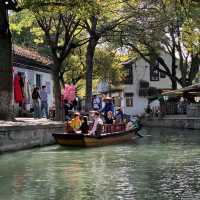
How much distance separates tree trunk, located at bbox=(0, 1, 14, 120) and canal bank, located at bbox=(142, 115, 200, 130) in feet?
70.1

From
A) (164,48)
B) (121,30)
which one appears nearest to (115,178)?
(121,30)

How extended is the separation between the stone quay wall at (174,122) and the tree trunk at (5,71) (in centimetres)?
2141

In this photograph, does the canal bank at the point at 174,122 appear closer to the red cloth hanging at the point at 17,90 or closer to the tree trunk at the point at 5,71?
the red cloth hanging at the point at 17,90

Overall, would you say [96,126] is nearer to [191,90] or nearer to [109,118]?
[109,118]

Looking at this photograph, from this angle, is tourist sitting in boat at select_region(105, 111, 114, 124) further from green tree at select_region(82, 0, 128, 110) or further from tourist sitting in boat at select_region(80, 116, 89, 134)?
green tree at select_region(82, 0, 128, 110)

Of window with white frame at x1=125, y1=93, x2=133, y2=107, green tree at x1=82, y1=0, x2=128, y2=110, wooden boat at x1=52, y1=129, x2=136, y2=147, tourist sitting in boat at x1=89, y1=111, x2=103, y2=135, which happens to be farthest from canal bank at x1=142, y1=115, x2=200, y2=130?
window with white frame at x1=125, y1=93, x2=133, y2=107

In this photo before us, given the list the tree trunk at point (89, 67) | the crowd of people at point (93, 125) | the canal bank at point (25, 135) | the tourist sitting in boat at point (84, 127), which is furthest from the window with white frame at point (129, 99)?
the tourist sitting in boat at point (84, 127)

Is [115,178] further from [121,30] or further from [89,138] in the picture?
[121,30]

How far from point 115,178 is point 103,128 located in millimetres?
12497

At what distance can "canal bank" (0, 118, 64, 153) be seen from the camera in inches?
869

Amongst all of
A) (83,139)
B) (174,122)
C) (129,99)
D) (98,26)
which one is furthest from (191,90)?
(129,99)

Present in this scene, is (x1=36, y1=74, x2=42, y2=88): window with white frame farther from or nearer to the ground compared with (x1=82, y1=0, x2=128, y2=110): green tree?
nearer to the ground

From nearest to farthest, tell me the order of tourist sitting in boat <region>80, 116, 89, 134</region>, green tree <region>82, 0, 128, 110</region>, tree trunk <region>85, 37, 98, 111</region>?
1. tourist sitting in boat <region>80, 116, 89, 134</region>
2. green tree <region>82, 0, 128, 110</region>
3. tree trunk <region>85, 37, 98, 111</region>

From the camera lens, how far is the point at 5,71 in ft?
81.0
